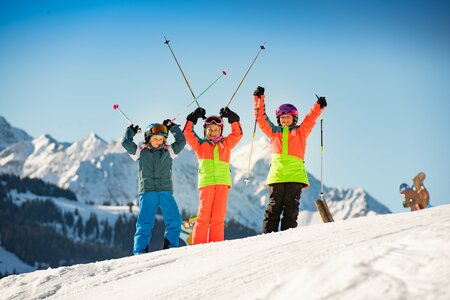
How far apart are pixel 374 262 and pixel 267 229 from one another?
13.5ft

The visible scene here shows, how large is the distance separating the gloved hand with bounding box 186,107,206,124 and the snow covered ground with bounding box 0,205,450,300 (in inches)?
117

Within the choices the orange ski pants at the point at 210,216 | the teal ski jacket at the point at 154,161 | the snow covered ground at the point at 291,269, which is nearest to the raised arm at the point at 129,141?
the teal ski jacket at the point at 154,161

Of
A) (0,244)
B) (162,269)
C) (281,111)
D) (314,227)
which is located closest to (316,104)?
(281,111)

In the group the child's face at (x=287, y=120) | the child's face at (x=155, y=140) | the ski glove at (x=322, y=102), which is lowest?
the child's face at (x=155, y=140)

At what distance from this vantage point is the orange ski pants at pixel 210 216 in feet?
24.3

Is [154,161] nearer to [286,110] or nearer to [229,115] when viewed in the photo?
[229,115]

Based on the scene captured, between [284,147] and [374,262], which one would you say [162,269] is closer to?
[374,262]

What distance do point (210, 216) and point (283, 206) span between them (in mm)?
960

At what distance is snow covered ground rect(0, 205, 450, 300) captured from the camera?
2701mm

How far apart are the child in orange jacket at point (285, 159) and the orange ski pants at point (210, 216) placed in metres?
0.67

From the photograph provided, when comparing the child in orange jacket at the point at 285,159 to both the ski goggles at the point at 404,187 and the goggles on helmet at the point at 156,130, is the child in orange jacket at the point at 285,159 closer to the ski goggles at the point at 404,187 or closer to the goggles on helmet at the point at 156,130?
the goggles on helmet at the point at 156,130

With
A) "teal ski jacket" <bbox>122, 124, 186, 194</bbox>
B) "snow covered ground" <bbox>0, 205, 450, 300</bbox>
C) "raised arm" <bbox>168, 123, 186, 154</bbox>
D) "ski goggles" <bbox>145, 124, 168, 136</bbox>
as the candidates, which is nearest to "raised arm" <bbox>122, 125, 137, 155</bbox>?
"teal ski jacket" <bbox>122, 124, 186, 194</bbox>

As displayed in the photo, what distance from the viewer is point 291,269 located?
3.54 m

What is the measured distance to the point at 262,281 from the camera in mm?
3486
